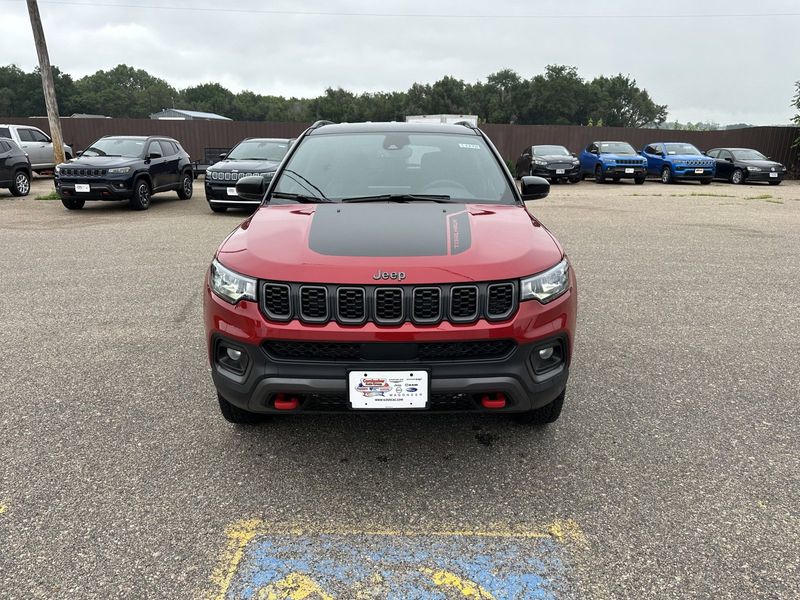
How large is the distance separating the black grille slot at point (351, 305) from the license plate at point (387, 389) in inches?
9.2

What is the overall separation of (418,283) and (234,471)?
1.34 m

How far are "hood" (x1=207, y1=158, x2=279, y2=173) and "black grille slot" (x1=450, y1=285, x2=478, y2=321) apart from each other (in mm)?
9714

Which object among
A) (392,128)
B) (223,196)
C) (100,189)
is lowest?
(223,196)

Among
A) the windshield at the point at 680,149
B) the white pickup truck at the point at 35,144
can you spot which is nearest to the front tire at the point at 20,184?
the white pickup truck at the point at 35,144

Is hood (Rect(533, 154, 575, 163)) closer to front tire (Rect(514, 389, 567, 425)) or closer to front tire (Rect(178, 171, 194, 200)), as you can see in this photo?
front tire (Rect(178, 171, 194, 200))

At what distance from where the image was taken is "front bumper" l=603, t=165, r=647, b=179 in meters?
21.8

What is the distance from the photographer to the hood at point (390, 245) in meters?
2.51

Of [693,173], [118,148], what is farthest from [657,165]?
[118,148]

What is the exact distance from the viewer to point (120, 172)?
12031 mm

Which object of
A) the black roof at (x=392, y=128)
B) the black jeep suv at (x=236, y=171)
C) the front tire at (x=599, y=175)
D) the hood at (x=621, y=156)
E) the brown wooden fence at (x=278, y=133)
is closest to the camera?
the black roof at (x=392, y=128)

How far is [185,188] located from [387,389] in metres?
14.1

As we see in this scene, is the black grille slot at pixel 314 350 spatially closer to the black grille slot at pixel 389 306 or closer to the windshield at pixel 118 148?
the black grille slot at pixel 389 306

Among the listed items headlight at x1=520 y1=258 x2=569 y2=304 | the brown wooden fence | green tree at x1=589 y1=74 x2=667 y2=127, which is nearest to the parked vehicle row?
the brown wooden fence

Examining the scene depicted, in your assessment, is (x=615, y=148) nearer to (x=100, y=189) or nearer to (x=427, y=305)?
(x=100, y=189)
